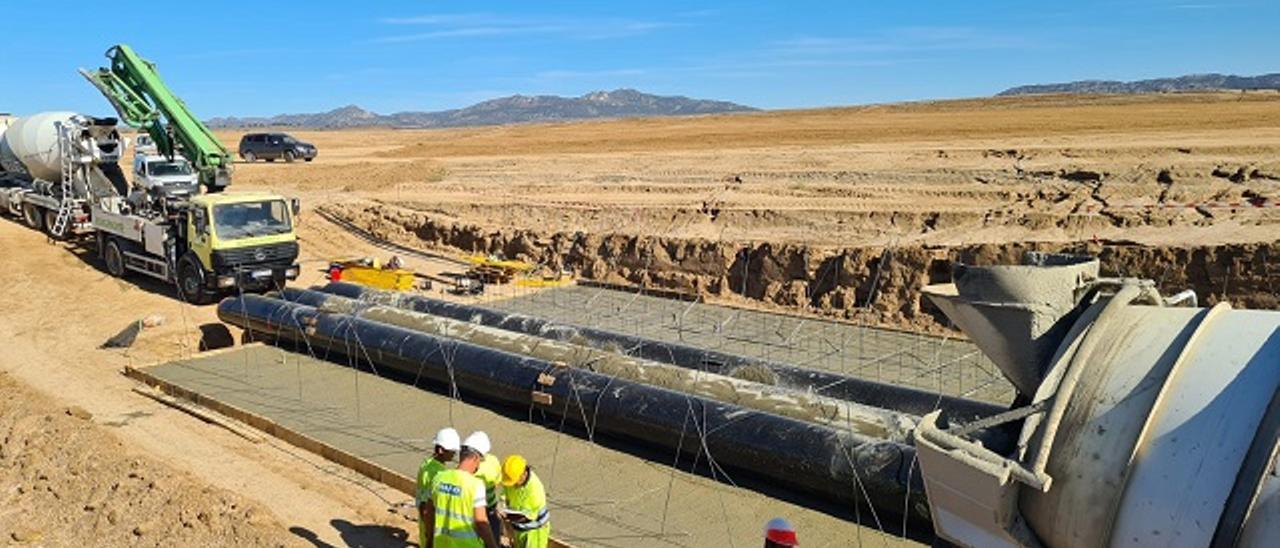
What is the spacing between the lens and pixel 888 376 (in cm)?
1294

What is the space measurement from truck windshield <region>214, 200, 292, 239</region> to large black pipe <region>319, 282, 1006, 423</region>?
332 centimetres

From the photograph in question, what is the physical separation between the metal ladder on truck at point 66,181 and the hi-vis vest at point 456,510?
19.9m

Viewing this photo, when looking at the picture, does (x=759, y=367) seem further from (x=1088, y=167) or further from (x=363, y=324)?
(x=1088, y=167)

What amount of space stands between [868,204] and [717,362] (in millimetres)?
14085

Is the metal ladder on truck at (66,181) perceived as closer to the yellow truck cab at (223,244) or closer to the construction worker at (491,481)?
the yellow truck cab at (223,244)

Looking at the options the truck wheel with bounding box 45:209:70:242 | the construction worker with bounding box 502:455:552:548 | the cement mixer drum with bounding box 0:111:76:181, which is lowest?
the construction worker with bounding box 502:455:552:548

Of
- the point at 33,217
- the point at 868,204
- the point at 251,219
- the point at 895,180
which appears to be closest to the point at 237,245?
the point at 251,219

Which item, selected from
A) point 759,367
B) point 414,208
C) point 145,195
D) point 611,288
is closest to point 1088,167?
point 611,288

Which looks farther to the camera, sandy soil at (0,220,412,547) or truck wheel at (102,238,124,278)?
truck wheel at (102,238,124,278)

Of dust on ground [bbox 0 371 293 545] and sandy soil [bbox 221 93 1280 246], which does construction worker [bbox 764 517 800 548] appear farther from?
sandy soil [bbox 221 93 1280 246]

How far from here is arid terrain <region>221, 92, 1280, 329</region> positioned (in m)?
17.5

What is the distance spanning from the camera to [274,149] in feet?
152

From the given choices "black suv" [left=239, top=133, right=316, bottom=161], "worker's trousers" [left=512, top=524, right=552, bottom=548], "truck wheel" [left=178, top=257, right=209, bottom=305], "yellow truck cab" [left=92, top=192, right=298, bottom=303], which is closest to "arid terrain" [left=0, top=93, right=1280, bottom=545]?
"truck wheel" [left=178, top=257, right=209, bottom=305]

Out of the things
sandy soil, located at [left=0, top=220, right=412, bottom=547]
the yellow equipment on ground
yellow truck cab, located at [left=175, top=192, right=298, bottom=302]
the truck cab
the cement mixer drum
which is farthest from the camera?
the cement mixer drum
